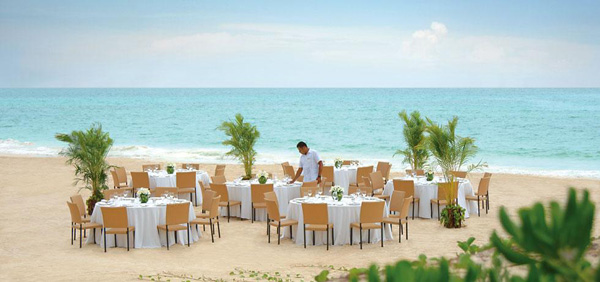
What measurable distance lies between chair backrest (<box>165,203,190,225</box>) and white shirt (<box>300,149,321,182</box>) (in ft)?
11.1

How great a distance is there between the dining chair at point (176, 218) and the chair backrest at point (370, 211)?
2.81 meters

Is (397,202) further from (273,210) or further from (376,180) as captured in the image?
(376,180)

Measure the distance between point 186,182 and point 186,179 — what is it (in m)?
0.07

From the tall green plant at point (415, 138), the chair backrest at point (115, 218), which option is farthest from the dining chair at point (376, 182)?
the chair backrest at point (115, 218)

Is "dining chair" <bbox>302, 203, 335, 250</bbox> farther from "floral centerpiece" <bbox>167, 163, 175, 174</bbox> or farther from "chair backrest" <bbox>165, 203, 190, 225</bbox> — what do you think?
"floral centerpiece" <bbox>167, 163, 175, 174</bbox>

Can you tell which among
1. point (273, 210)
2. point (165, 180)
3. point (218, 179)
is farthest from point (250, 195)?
point (165, 180)

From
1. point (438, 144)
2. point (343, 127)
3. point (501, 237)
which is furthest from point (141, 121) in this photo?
point (501, 237)

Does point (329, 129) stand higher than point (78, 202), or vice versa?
point (329, 129)

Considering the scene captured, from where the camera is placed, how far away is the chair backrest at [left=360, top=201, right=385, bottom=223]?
1125 centimetres

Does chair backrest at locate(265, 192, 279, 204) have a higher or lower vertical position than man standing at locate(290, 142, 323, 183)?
lower

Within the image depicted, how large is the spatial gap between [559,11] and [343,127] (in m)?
26.1

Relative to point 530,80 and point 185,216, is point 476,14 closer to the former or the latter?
point 530,80

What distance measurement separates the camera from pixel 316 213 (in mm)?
11281

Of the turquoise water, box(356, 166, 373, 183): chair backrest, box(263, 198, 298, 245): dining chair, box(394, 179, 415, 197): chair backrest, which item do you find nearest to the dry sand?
box(263, 198, 298, 245): dining chair
